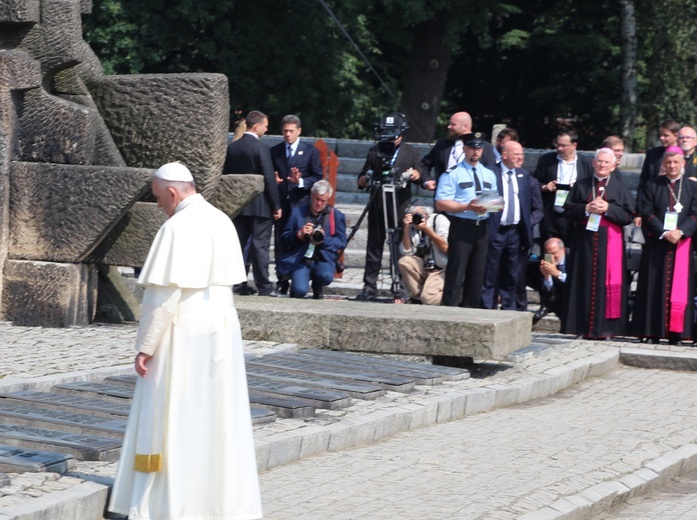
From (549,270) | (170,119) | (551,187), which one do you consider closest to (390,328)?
(170,119)

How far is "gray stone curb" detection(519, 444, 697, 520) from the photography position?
7.31m

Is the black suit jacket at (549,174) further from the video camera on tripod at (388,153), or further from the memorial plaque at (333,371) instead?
the memorial plaque at (333,371)

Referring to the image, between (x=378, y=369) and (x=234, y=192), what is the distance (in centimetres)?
302

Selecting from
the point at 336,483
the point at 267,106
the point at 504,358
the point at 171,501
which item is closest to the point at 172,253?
the point at 171,501

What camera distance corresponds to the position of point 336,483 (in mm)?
7684

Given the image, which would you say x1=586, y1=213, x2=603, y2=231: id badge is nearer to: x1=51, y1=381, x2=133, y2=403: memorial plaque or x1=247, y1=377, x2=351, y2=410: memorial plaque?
x1=247, y1=377, x2=351, y2=410: memorial plaque

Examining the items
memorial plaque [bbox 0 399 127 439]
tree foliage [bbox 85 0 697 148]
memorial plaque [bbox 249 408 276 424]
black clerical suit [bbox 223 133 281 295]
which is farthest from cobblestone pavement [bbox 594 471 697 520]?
tree foliage [bbox 85 0 697 148]

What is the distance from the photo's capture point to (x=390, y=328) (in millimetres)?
11469

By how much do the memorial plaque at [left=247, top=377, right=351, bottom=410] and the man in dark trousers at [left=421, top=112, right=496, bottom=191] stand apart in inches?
218

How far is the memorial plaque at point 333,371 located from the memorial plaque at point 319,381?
0.11 m

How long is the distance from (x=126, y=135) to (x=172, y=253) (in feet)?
21.4

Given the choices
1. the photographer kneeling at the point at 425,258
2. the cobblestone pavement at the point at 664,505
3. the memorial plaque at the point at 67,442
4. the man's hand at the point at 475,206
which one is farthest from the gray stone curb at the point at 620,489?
the photographer kneeling at the point at 425,258

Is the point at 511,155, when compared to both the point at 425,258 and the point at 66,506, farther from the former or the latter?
the point at 66,506

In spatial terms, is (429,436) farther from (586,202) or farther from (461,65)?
(461,65)
